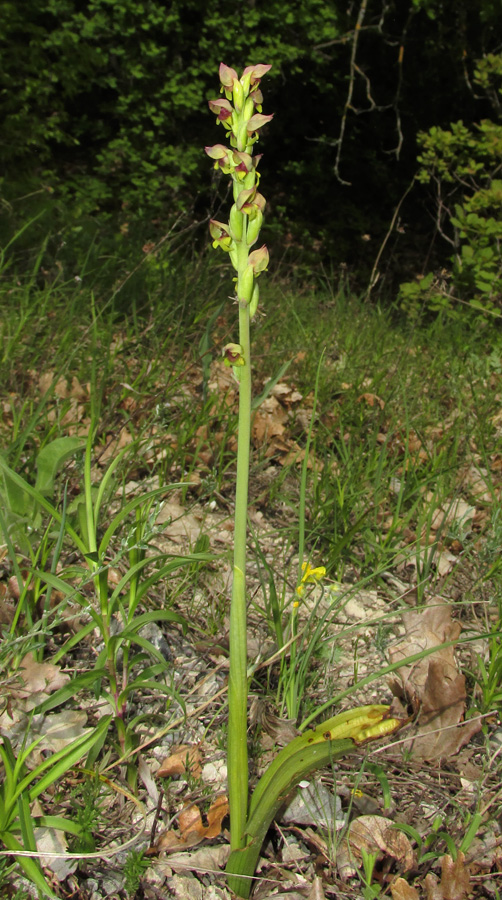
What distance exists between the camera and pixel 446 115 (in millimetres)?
8734

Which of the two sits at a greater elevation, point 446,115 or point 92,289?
point 446,115

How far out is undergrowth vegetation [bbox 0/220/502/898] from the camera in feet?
4.36

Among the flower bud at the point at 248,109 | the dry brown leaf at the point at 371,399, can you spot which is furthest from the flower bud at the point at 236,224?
the dry brown leaf at the point at 371,399

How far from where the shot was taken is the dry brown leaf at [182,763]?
4.59 ft

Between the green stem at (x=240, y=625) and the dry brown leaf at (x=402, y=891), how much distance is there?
299 mm

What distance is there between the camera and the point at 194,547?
2004 millimetres

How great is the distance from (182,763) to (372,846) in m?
0.41

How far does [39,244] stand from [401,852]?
3508 mm

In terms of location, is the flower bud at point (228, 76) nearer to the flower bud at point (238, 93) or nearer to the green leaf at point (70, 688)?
the flower bud at point (238, 93)

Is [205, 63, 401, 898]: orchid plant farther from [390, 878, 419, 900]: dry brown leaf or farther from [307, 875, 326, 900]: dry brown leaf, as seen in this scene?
[390, 878, 419, 900]: dry brown leaf

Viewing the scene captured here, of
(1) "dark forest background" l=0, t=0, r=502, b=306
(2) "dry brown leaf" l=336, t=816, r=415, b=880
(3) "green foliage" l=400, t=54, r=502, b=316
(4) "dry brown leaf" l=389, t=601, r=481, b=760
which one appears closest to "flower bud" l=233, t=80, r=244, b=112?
(4) "dry brown leaf" l=389, t=601, r=481, b=760

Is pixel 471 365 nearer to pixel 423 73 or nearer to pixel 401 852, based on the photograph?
pixel 401 852

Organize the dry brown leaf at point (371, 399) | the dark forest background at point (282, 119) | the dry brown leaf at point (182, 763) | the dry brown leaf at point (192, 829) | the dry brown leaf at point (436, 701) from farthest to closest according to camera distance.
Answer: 1. the dark forest background at point (282, 119)
2. the dry brown leaf at point (371, 399)
3. the dry brown leaf at point (436, 701)
4. the dry brown leaf at point (182, 763)
5. the dry brown leaf at point (192, 829)

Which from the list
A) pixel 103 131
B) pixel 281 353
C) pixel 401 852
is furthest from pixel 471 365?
pixel 103 131
